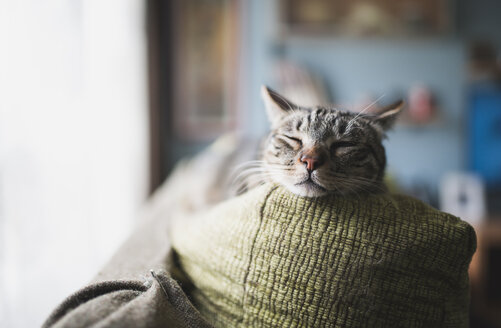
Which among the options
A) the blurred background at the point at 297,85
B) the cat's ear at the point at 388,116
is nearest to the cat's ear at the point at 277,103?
the cat's ear at the point at 388,116

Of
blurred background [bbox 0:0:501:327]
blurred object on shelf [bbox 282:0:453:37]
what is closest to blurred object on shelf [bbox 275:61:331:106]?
blurred background [bbox 0:0:501:327]

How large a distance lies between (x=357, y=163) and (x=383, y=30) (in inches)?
96.3

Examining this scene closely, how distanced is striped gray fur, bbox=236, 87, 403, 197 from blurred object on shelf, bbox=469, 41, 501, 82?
2386 millimetres

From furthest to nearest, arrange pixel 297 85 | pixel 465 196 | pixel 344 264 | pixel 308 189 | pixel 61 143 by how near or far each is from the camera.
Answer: pixel 297 85, pixel 465 196, pixel 61 143, pixel 308 189, pixel 344 264

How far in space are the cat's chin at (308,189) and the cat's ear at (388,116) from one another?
0.30 meters

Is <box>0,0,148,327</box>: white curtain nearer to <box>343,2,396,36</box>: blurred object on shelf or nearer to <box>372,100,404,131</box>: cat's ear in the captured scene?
<box>372,100,404,131</box>: cat's ear

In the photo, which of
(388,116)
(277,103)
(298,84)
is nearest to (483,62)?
(298,84)

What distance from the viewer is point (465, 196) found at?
2.79m

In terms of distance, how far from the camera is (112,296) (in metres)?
0.56

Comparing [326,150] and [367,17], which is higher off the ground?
[367,17]

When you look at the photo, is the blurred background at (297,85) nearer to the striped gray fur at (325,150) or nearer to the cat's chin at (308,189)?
the striped gray fur at (325,150)

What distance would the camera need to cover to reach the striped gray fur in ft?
2.43

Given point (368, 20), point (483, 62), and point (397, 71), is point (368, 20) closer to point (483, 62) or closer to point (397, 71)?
point (397, 71)

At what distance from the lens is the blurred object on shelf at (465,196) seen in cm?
266
